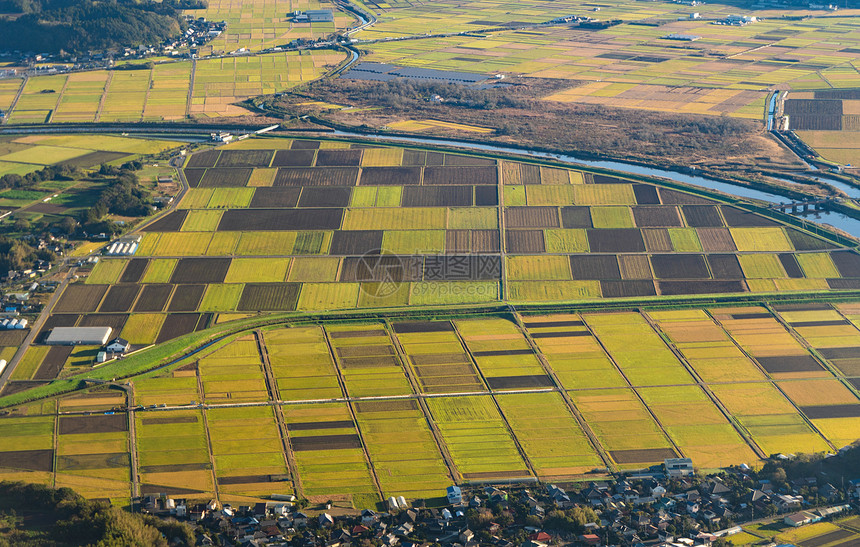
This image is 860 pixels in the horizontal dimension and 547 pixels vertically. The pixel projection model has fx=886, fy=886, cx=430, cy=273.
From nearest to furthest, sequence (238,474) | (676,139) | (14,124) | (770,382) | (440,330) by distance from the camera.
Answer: (238,474)
(770,382)
(440,330)
(676,139)
(14,124)

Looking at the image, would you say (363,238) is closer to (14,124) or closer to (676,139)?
(676,139)

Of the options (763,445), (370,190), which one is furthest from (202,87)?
(763,445)

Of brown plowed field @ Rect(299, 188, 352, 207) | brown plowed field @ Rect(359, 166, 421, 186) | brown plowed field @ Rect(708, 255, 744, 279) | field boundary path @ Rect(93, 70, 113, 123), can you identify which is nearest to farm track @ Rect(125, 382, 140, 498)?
brown plowed field @ Rect(299, 188, 352, 207)

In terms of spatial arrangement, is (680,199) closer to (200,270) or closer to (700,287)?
(700,287)

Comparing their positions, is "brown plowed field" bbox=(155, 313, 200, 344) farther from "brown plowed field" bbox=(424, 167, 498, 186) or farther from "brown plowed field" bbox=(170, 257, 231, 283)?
"brown plowed field" bbox=(424, 167, 498, 186)

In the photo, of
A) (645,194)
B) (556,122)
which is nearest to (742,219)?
(645,194)
